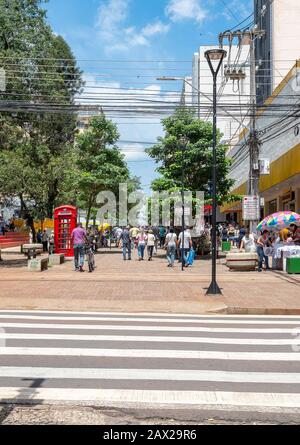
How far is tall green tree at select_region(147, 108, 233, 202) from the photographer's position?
94.9ft

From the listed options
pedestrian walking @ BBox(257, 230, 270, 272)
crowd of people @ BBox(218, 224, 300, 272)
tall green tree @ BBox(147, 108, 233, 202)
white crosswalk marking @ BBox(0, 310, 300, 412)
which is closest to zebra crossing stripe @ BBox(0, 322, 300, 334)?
white crosswalk marking @ BBox(0, 310, 300, 412)

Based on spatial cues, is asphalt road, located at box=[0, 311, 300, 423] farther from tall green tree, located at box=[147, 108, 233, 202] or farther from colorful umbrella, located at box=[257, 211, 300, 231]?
tall green tree, located at box=[147, 108, 233, 202]

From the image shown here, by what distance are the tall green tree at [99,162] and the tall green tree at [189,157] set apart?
500cm

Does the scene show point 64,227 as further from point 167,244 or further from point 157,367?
point 157,367

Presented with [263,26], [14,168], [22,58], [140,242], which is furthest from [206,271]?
[263,26]

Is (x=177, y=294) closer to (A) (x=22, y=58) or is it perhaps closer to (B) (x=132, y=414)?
(B) (x=132, y=414)

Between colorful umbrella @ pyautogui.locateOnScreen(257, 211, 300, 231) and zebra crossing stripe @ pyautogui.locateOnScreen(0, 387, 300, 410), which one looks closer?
zebra crossing stripe @ pyautogui.locateOnScreen(0, 387, 300, 410)

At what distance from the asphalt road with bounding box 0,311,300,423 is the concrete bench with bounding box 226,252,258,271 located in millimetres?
10189

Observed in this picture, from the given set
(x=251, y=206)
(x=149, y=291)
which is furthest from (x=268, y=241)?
(x=149, y=291)

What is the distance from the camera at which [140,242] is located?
26922 millimetres

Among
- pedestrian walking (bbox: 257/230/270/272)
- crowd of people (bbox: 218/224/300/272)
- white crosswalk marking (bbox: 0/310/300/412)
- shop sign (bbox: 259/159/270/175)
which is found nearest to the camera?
white crosswalk marking (bbox: 0/310/300/412)

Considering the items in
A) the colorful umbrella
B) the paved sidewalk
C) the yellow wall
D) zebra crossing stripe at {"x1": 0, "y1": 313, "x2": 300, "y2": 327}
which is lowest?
zebra crossing stripe at {"x1": 0, "y1": 313, "x2": 300, "y2": 327}

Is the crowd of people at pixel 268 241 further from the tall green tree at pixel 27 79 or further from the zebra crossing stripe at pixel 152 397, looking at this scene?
the zebra crossing stripe at pixel 152 397

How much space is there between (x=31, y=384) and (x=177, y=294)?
28.1 ft
